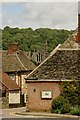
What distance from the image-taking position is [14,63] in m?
53.9

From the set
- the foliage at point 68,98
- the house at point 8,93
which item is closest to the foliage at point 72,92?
the foliage at point 68,98

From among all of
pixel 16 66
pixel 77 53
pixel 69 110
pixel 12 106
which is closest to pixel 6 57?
pixel 16 66

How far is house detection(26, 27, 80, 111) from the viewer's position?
33.4 m

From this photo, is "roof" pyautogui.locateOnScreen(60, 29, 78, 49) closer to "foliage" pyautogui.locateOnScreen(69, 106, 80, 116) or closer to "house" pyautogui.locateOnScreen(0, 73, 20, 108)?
"foliage" pyautogui.locateOnScreen(69, 106, 80, 116)

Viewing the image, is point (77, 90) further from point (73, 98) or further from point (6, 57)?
point (6, 57)

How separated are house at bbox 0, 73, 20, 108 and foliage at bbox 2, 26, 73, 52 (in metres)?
80.3

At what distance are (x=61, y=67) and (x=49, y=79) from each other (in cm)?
176

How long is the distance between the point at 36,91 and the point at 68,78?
2.96 m

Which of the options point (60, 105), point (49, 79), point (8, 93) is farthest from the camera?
point (8, 93)

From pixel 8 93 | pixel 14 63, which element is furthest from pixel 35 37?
pixel 8 93

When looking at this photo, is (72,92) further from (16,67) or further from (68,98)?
(16,67)

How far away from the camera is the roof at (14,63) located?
52562 mm

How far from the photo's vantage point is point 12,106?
42.6 m

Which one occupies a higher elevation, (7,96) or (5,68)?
(5,68)
